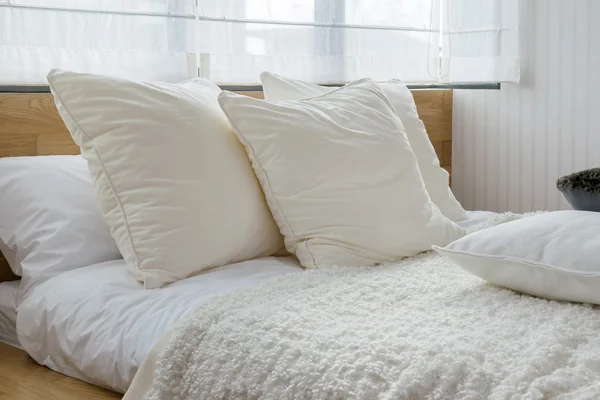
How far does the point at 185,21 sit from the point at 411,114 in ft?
2.13

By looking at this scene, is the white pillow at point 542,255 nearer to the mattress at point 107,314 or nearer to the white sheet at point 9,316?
the mattress at point 107,314

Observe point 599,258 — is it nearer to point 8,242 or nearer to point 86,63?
point 8,242

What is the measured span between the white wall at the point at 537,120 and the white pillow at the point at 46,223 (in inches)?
64.0

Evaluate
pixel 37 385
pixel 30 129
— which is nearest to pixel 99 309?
pixel 37 385

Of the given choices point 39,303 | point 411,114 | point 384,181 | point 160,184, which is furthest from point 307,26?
point 39,303

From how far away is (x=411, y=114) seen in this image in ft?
6.95

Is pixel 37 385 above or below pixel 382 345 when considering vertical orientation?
below

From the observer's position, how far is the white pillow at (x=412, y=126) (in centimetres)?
189

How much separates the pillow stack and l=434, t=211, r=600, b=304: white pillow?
273mm

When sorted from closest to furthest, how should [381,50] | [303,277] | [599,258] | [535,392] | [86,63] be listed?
[535,392]
[599,258]
[303,277]
[86,63]
[381,50]

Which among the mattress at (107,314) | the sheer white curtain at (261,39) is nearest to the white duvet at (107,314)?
the mattress at (107,314)

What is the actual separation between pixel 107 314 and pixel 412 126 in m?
1.05

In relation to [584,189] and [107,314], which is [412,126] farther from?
[107,314]

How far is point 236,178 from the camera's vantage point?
1.55m
